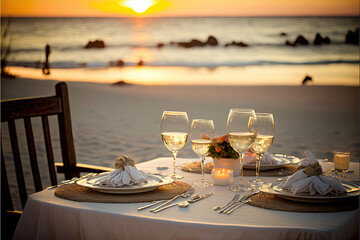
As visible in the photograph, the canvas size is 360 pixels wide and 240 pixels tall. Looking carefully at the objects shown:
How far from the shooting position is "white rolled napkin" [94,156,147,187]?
136cm

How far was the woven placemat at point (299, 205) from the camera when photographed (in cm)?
119

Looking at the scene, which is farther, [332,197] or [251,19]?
[251,19]

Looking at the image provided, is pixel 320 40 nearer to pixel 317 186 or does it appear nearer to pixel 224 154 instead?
pixel 224 154

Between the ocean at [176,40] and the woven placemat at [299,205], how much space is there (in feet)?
30.9

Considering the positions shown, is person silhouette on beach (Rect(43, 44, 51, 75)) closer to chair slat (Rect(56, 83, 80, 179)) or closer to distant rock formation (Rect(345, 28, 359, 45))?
distant rock formation (Rect(345, 28, 359, 45))

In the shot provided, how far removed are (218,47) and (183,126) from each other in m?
9.88

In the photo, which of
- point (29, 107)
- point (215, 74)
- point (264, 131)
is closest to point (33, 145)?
point (29, 107)

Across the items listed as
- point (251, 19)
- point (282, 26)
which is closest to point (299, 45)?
point (282, 26)

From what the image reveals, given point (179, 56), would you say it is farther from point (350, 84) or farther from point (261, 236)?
point (261, 236)

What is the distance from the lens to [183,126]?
1.52 metres

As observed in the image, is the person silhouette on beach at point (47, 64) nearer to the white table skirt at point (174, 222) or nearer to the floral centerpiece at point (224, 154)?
the floral centerpiece at point (224, 154)

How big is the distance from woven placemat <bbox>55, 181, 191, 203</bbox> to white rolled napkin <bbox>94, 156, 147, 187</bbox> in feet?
0.12

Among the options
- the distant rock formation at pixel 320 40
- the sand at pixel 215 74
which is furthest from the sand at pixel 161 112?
the distant rock formation at pixel 320 40

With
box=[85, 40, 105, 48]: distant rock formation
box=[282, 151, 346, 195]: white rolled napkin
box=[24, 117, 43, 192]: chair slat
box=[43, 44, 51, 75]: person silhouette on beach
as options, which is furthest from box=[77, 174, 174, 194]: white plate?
box=[85, 40, 105, 48]: distant rock formation
